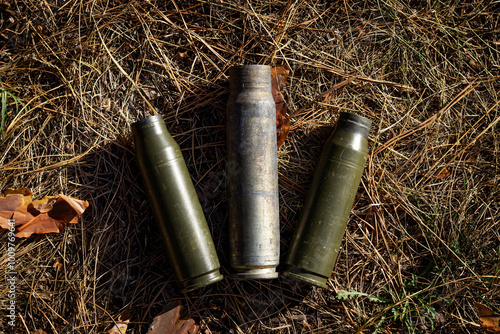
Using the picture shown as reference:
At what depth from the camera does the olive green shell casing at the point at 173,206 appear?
2.74 meters

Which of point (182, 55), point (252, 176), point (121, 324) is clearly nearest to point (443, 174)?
point (252, 176)

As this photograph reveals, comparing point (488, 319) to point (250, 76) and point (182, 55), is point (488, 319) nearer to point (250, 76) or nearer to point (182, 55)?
point (250, 76)

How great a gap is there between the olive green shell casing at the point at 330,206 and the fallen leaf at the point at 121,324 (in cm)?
117

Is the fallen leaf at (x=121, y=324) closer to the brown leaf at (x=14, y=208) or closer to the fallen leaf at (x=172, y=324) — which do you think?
the fallen leaf at (x=172, y=324)

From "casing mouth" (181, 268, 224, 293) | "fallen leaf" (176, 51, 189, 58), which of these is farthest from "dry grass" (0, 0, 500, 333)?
"casing mouth" (181, 268, 224, 293)

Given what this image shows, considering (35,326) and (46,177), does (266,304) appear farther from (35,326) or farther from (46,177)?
(46,177)

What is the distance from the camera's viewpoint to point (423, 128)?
10.8 ft

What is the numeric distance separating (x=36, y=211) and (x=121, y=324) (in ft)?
3.28

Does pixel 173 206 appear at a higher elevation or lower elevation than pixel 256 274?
higher

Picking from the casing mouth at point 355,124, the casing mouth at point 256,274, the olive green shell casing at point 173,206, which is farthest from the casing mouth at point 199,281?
the casing mouth at point 355,124

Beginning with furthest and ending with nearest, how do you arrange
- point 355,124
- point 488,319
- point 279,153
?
point 279,153 < point 488,319 < point 355,124

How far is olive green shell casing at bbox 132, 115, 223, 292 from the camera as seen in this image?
2744 mm

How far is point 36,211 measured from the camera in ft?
9.62

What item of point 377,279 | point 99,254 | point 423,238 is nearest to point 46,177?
point 99,254
